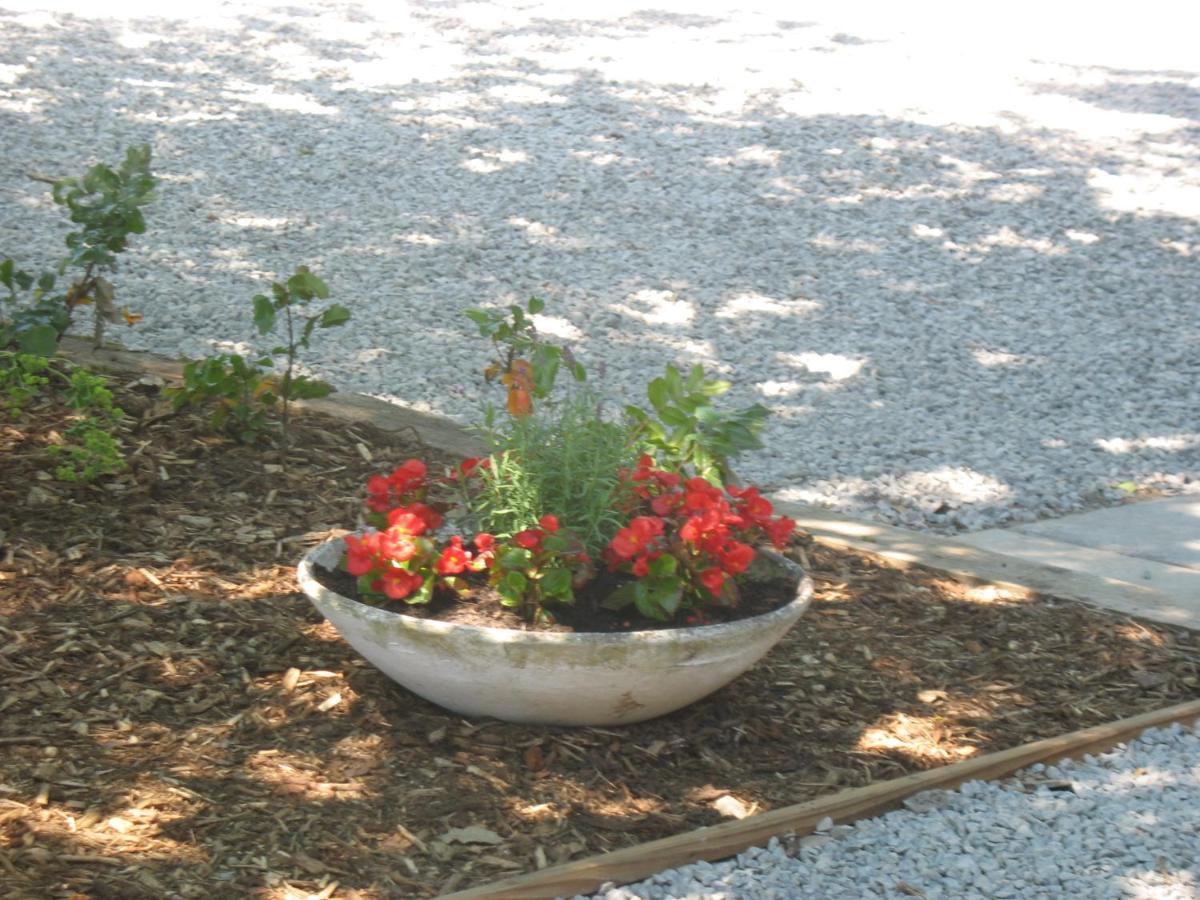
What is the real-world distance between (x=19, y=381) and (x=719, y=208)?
414 centimetres

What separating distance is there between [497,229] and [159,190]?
1760 millimetres

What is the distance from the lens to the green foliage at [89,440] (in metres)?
3.67

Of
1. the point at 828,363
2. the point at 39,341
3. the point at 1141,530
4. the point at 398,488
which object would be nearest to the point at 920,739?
the point at 398,488

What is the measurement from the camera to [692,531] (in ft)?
9.05

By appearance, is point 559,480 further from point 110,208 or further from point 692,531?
point 110,208

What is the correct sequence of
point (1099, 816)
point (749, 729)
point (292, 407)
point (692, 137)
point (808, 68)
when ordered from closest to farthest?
point (1099, 816)
point (749, 729)
point (292, 407)
point (692, 137)
point (808, 68)

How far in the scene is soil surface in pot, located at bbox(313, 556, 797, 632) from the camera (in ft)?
9.34

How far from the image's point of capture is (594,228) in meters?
7.05

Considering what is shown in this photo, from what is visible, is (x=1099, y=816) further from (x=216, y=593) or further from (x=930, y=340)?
(x=930, y=340)

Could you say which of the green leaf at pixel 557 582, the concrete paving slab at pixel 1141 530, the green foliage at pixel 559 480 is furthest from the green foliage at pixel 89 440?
the concrete paving slab at pixel 1141 530

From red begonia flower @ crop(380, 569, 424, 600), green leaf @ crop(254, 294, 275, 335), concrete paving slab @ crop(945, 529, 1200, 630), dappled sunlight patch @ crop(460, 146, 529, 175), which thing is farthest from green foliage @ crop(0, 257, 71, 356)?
dappled sunlight patch @ crop(460, 146, 529, 175)

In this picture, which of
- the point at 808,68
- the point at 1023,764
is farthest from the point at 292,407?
the point at 808,68

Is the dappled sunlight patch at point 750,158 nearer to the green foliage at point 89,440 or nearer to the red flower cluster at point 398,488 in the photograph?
the green foliage at point 89,440

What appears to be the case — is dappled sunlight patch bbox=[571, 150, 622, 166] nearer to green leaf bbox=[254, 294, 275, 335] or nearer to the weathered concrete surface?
the weathered concrete surface
